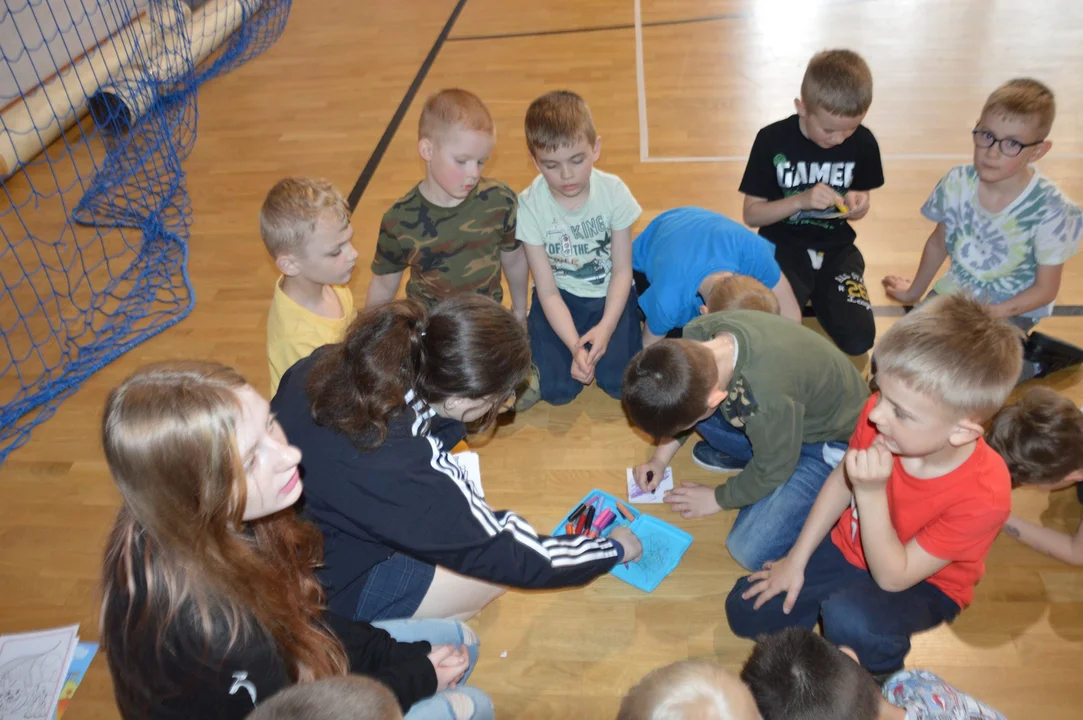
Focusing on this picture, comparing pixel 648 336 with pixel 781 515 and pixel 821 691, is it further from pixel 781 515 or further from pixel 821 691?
pixel 821 691

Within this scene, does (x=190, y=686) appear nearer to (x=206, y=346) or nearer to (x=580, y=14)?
(x=206, y=346)

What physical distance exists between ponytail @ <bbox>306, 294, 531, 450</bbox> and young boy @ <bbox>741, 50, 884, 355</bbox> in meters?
1.49

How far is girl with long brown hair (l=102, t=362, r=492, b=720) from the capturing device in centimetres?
119

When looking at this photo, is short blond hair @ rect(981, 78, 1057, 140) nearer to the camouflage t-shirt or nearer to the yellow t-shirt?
the camouflage t-shirt

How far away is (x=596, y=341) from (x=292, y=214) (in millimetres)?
1028

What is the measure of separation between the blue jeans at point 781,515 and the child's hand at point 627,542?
322 mm

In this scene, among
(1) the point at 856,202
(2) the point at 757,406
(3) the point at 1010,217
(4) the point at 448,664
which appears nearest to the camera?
(4) the point at 448,664

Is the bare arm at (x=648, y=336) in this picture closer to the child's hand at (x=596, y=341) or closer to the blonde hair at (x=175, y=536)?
the child's hand at (x=596, y=341)

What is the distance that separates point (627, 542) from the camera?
196cm

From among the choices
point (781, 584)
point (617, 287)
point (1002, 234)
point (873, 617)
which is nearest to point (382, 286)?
point (617, 287)

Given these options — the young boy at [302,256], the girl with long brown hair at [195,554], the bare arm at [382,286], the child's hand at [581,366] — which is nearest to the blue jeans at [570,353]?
the child's hand at [581,366]

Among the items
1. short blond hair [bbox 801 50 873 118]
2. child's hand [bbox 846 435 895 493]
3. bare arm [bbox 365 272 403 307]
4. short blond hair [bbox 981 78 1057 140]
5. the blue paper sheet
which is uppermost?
short blond hair [bbox 801 50 873 118]

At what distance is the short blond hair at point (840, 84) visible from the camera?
2.48 meters

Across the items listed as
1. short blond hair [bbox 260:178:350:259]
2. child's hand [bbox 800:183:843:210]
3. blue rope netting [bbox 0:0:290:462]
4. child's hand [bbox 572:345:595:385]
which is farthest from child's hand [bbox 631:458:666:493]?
blue rope netting [bbox 0:0:290:462]
